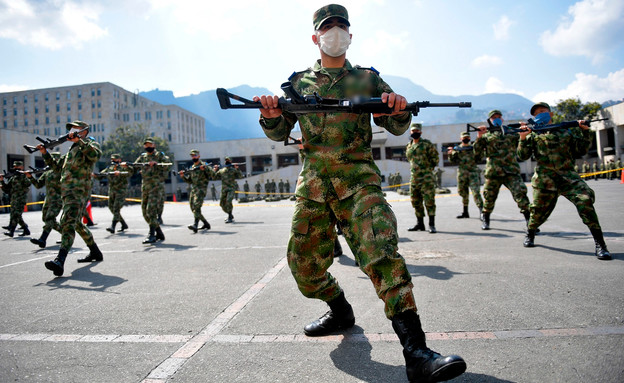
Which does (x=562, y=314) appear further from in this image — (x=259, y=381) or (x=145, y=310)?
(x=145, y=310)

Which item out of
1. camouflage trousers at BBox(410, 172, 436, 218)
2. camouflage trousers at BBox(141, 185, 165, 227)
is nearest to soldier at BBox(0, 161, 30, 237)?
camouflage trousers at BBox(141, 185, 165, 227)

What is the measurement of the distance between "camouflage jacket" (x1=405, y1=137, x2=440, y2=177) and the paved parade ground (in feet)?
8.23

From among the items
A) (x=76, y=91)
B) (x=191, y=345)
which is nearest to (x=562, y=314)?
(x=191, y=345)

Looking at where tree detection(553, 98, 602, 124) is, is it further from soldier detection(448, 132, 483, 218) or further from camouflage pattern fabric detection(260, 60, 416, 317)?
camouflage pattern fabric detection(260, 60, 416, 317)

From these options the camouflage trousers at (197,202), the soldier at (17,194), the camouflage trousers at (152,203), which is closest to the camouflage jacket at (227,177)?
the camouflage trousers at (197,202)

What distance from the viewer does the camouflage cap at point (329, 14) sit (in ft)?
8.98

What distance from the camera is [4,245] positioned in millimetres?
9383

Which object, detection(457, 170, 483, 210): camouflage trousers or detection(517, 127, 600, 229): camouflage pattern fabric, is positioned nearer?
detection(517, 127, 600, 229): camouflage pattern fabric

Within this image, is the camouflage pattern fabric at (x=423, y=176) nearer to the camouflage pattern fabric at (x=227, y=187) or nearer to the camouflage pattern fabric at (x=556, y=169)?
the camouflage pattern fabric at (x=556, y=169)

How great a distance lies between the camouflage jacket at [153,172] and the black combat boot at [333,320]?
736 cm

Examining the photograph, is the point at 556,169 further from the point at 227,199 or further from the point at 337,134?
the point at 227,199

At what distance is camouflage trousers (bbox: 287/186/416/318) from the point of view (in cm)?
218

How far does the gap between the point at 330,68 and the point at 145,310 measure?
267 centimetres

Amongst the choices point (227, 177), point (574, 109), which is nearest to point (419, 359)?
point (227, 177)
